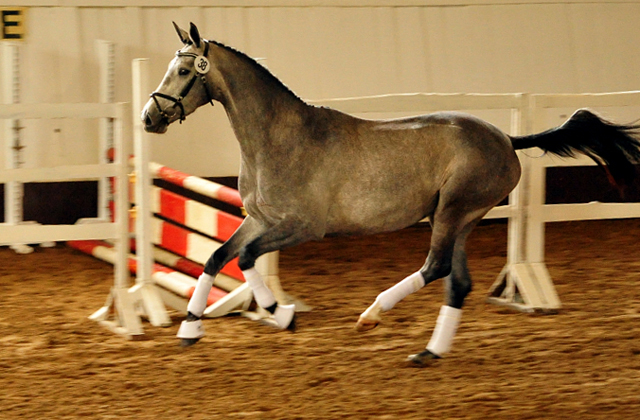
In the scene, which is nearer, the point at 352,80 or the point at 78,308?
the point at 78,308

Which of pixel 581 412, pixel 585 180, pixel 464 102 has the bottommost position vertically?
pixel 581 412

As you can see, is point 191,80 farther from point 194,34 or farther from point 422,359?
point 422,359

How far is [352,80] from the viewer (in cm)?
863

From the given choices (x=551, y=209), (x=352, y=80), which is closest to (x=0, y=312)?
(x=551, y=209)

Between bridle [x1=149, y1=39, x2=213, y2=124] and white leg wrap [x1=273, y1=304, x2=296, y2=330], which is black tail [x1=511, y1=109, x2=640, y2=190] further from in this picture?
bridle [x1=149, y1=39, x2=213, y2=124]

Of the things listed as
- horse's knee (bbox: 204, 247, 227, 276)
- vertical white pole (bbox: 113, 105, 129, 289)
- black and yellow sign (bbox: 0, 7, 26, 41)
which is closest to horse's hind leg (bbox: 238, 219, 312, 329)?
horse's knee (bbox: 204, 247, 227, 276)

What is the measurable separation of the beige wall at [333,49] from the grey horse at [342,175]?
145 inches

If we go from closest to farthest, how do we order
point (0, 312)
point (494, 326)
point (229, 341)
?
point (229, 341) < point (494, 326) < point (0, 312)

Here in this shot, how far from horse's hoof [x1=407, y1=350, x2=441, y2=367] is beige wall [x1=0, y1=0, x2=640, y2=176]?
4.15 meters

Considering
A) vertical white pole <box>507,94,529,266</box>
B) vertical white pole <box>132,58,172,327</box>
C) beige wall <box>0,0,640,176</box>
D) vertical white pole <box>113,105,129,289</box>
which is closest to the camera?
vertical white pole <box>113,105,129,289</box>

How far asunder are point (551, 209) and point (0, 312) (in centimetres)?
359

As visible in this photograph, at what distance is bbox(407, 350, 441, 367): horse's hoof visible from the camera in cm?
446

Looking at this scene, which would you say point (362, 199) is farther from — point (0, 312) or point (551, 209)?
point (0, 312)

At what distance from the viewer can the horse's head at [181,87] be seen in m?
4.23
